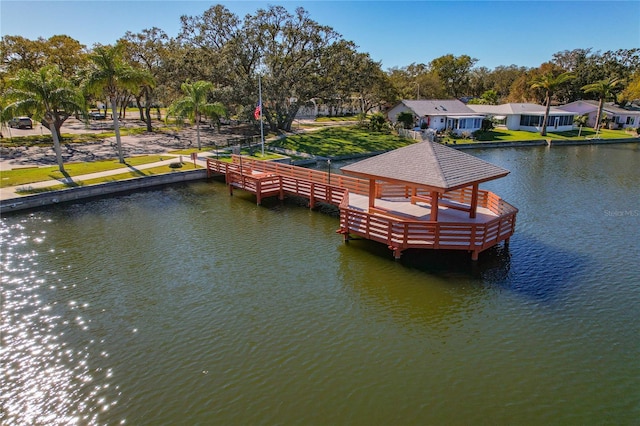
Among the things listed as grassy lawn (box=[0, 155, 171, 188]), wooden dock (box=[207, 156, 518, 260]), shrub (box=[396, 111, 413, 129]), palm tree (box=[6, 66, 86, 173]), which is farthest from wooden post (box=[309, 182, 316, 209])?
shrub (box=[396, 111, 413, 129])

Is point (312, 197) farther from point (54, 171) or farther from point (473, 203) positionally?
point (54, 171)

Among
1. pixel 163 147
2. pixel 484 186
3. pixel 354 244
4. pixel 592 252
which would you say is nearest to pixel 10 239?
pixel 354 244

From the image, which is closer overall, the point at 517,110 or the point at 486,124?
the point at 486,124

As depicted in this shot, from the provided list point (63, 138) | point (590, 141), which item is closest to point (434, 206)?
point (63, 138)

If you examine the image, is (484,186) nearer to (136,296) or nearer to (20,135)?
(136,296)

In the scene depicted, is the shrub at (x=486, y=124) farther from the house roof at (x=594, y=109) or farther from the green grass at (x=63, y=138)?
the green grass at (x=63, y=138)

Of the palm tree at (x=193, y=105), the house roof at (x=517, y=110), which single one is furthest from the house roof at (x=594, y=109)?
the palm tree at (x=193, y=105)

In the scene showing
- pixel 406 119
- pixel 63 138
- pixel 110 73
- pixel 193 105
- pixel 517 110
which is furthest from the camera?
pixel 517 110
